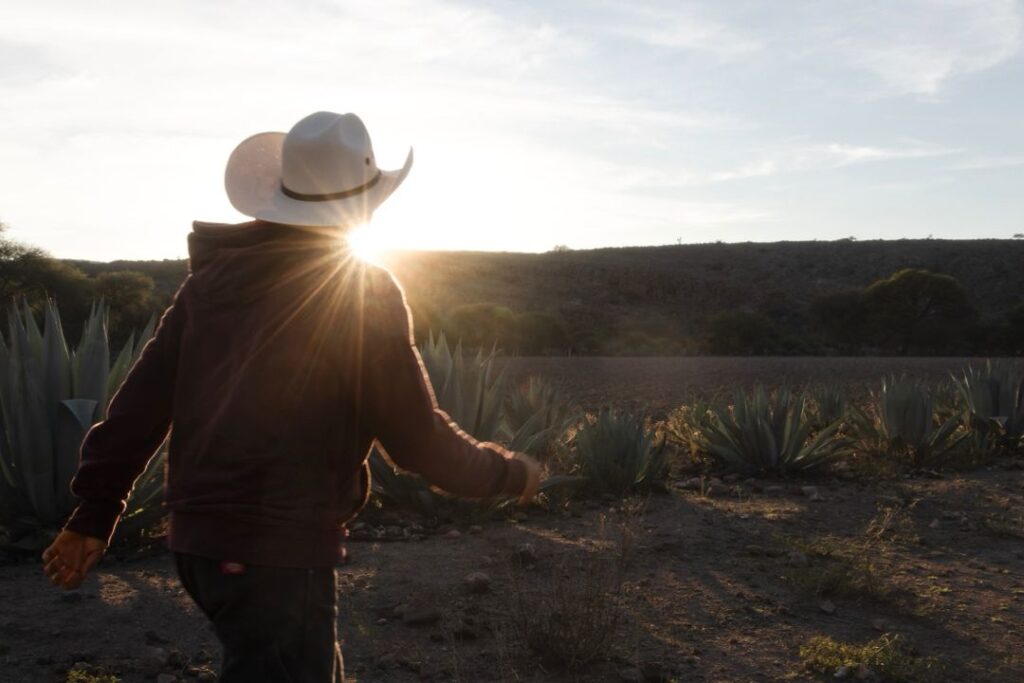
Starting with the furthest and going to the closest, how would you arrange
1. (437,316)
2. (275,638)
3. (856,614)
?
(437,316)
(856,614)
(275,638)

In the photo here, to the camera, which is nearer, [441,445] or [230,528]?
[230,528]

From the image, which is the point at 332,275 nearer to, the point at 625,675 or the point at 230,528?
the point at 230,528

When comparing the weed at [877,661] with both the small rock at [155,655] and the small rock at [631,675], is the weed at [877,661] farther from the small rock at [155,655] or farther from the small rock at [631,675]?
the small rock at [155,655]

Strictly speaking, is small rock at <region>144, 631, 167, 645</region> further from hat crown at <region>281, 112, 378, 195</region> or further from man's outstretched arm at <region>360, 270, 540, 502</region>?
hat crown at <region>281, 112, 378, 195</region>

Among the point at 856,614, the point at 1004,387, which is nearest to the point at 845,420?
the point at 1004,387

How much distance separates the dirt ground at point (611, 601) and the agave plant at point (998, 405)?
12.8ft

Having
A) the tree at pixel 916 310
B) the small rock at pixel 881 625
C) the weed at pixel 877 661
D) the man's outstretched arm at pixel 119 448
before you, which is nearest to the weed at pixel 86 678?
the man's outstretched arm at pixel 119 448

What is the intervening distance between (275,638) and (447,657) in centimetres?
237

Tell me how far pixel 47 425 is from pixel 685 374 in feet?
53.3

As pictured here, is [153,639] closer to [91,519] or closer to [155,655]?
[155,655]

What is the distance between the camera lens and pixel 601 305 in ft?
173

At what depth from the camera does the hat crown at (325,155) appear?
2520mm

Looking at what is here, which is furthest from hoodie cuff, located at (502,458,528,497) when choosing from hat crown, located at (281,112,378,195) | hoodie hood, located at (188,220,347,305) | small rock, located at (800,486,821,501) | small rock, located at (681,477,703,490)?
small rock, located at (681,477,703,490)

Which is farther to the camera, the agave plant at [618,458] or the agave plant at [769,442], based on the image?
the agave plant at [769,442]
